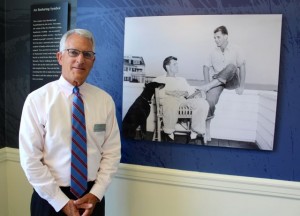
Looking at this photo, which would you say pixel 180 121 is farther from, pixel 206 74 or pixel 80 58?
pixel 80 58

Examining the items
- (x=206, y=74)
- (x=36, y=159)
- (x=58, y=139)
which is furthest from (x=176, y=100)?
(x=36, y=159)

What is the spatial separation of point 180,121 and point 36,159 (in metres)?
0.88

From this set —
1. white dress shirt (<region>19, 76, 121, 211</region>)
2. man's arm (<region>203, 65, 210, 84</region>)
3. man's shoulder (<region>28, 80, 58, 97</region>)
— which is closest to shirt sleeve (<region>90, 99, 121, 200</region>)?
white dress shirt (<region>19, 76, 121, 211</region>)

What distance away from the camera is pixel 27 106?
1466 mm

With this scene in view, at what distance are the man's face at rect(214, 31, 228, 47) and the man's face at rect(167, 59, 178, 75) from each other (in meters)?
0.28

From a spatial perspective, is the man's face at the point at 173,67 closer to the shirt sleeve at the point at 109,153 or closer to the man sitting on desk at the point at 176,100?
the man sitting on desk at the point at 176,100

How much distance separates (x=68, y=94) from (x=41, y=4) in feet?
3.03

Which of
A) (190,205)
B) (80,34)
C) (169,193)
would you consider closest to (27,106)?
(80,34)

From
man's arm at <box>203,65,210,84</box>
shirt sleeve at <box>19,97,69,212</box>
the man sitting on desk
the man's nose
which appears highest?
the man's nose

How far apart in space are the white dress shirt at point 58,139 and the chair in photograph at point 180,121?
0.32m

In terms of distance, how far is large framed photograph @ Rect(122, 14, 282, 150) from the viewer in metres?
1.60

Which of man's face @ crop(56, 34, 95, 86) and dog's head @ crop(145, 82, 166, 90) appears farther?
dog's head @ crop(145, 82, 166, 90)

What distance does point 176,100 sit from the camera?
175 centimetres

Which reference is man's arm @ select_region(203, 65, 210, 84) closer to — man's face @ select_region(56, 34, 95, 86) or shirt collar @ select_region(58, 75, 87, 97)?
man's face @ select_region(56, 34, 95, 86)
